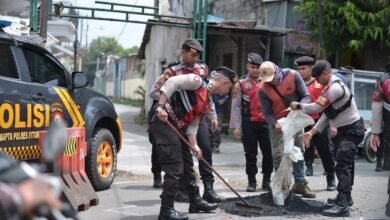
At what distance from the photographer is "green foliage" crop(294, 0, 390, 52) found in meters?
13.7

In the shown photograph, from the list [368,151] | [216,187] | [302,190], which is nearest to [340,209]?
[302,190]

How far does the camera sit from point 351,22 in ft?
44.8

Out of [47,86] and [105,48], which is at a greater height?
[47,86]

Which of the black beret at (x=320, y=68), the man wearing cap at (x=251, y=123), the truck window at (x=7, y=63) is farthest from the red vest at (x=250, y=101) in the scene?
the truck window at (x=7, y=63)

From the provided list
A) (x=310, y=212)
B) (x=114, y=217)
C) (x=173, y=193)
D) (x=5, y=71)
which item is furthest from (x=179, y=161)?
(x=5, y=71)

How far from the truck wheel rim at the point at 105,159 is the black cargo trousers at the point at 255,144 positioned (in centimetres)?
186

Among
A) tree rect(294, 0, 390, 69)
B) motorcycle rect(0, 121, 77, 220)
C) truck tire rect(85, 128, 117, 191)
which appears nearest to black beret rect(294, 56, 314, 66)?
truck tire rect(85, 128, 117, 191)

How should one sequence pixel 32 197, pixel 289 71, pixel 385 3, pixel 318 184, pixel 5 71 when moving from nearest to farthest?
pixel 32 197
pixel 5 71
pixel 289 71
pixel 318 184
pixel 385 3

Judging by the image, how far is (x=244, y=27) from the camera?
15617 mm

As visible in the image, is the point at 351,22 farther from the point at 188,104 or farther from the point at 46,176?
the point at 46,176

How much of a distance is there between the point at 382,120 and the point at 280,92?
313cm

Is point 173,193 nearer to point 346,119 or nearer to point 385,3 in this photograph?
point 346,119

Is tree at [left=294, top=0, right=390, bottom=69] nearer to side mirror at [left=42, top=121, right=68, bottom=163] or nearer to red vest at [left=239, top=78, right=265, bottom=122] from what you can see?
red vest at [left=239, top=78, right=265, bottom=122]

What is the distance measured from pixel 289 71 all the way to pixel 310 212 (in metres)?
1.62
